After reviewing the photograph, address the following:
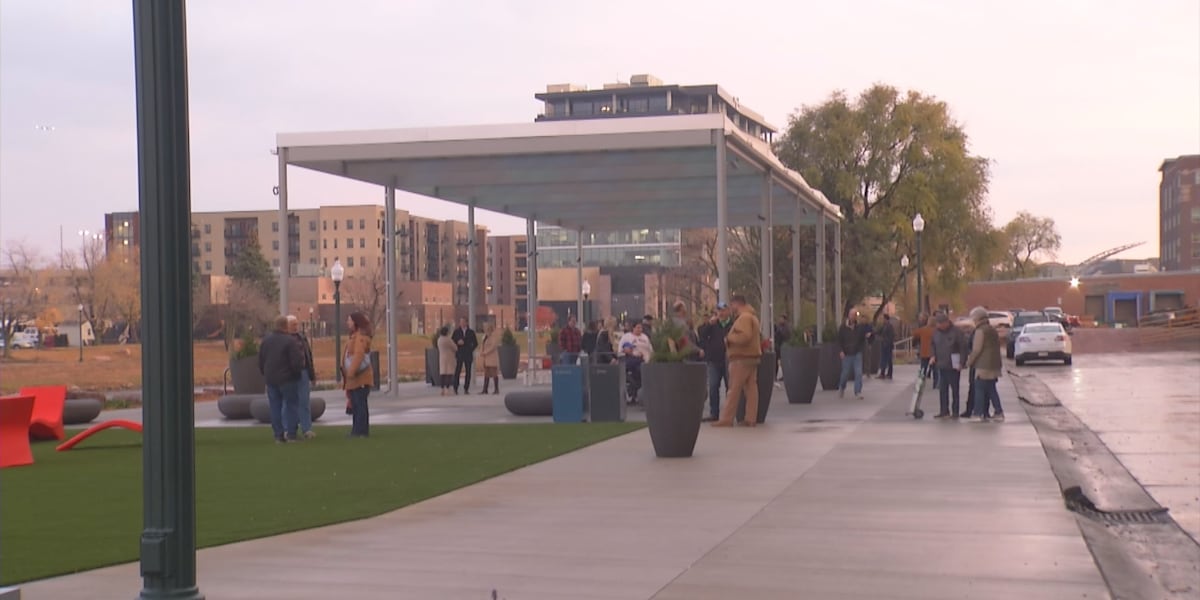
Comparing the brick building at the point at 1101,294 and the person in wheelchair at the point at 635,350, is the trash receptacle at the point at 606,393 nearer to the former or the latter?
the person in wheelchair at the point at 635,350

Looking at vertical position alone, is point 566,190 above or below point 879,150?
below

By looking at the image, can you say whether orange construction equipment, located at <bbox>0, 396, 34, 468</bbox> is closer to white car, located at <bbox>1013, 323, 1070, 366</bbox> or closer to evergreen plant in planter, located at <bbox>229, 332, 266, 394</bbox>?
evergreen plant in planter, located at <bbox>229, 332, 266, 394</bbox>

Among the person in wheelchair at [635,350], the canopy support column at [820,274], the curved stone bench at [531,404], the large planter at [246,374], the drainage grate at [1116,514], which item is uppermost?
the canopy support column at [820,274]

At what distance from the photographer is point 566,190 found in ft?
103

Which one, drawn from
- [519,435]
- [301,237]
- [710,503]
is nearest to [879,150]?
[519,435]

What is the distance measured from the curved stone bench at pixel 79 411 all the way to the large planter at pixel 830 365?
49.6 ft

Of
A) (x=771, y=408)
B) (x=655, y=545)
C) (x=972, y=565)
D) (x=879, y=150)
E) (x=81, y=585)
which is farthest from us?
(x=879, y=150)

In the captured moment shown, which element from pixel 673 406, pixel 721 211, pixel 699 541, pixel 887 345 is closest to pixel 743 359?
pixel 673 406

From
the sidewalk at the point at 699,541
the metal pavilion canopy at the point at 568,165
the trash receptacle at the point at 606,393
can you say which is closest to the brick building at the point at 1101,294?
the metal pavilion canopy at the point at 568,165

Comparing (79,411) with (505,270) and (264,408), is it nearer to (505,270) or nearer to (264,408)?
(264,408)

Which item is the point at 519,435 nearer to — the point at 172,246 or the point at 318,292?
the point at 172,246

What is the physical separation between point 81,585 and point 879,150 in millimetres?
53689

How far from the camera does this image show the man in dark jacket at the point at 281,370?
693 inches

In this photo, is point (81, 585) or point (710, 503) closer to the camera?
point (81, 585)
